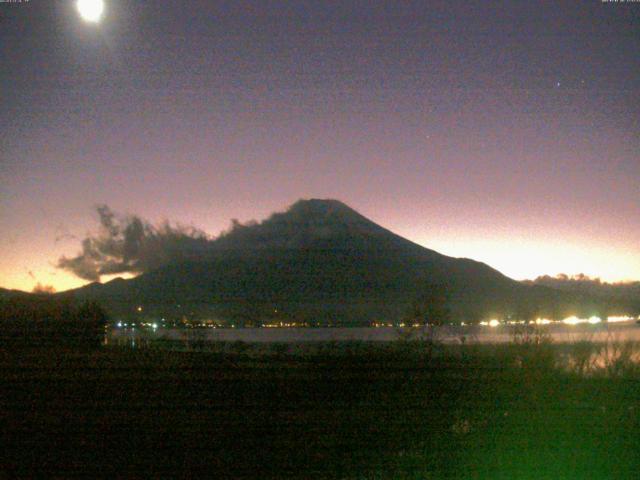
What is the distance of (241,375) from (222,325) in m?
47.7

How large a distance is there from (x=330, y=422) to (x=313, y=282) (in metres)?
63.8

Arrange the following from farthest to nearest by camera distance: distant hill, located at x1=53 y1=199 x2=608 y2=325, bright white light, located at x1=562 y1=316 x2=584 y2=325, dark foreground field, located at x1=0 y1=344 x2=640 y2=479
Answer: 1. distant hill, located at x1=53 y1=199 x2=608 y2=325
2. bright white light, located at x1=562 y1=316 x2=584 y2=325
3. dark foreground field, located at x1=0 y1=344 x2=640 y2=479

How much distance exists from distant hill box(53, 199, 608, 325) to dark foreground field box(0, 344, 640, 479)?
106 feet

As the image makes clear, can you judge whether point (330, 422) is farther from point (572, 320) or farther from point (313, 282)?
point (313, 282)

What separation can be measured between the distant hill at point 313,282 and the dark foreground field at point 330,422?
3244 centimetres

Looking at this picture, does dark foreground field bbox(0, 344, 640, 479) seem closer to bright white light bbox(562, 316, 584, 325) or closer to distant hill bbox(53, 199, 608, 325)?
bright white light bbox(562, 316, 584, 325)

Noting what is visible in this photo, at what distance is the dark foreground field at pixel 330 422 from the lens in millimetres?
6645

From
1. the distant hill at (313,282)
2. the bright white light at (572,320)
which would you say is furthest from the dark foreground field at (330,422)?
the distant hill at (313,282)

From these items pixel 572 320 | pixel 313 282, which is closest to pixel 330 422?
pixel 572 320

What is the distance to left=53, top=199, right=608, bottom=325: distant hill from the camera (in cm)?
5850

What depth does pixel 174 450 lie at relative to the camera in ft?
24.4

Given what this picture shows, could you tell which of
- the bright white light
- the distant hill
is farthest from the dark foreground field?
the distant hill

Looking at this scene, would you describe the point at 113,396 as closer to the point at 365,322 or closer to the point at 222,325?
the point at 365,322

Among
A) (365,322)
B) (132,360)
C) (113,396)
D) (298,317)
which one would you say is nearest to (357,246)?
(298,317)
